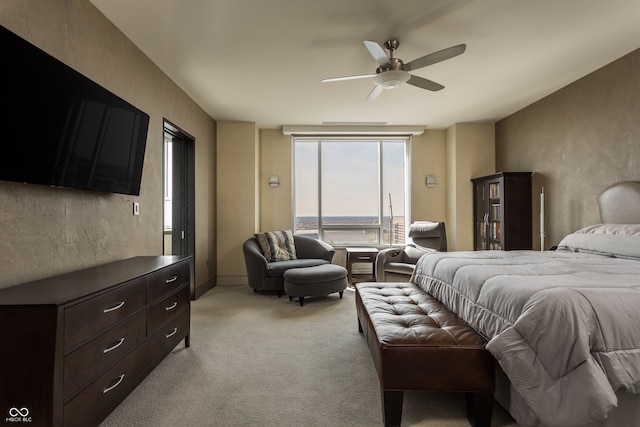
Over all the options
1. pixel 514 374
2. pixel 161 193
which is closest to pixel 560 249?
pixel 514 374

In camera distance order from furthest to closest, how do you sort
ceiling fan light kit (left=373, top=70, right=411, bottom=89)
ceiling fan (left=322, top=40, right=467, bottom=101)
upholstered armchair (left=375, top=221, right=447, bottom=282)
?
upholstered armchair (left=375, top=221, right=447, bottom=282)
ceiling fan light kit (left=373, top=70, right=411, bottom=89)
ceiling fan (left=322, top=40, right=467, bottom=101)

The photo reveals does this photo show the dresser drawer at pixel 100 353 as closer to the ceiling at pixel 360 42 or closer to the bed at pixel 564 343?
the bed at pixel 564 343

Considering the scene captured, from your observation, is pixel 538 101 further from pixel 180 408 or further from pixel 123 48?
pixel 180 408

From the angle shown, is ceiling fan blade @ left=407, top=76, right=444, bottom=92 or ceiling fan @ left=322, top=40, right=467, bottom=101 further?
ceiling fan blade @ left=407, top=76, right=444, bottom=92

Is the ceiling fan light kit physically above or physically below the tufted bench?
above

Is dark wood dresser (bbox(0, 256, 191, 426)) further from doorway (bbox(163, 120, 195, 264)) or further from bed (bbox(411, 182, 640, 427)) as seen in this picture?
doorway (bbox(163, 120, 195, 264))

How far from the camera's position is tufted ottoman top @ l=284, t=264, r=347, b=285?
152 inches

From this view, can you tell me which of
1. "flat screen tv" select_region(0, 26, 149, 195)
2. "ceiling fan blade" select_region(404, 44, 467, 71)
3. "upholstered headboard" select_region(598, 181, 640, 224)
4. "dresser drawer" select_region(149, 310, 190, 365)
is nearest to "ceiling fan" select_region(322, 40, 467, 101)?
"ceiling fan blade" select_region(404, 44, 467, 71)

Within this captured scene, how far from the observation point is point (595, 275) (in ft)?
5.98

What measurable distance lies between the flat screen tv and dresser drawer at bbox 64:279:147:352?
71 cm

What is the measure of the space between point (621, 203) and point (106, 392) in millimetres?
4265

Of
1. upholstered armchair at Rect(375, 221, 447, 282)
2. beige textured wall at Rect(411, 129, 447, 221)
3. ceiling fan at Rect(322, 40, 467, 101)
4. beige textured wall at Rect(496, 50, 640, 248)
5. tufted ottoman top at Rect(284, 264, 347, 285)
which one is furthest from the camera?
beige textured wall at Rect(411, 129, 447, 221)

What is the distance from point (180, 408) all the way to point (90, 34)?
2.50 metres

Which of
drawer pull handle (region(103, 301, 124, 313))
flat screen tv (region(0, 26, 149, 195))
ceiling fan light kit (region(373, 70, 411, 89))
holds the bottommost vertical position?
drawer pull handle (region(103, 301, 124, 313))
